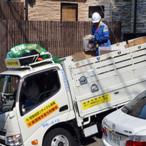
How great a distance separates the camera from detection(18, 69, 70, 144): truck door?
8477mm

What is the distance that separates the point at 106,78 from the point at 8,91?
1866 millimetres

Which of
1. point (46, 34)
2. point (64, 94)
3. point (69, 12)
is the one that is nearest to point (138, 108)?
point (64, 94)

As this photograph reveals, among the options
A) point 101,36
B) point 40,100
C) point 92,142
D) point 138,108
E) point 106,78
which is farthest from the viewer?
point 101,36

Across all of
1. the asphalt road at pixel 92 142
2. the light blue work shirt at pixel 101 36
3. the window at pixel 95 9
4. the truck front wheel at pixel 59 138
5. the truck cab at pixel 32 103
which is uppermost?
the window at pixel 95 9

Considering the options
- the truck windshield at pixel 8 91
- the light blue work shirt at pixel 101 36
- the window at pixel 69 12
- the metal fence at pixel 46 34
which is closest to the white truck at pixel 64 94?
the truck windshield at pixel 8 91

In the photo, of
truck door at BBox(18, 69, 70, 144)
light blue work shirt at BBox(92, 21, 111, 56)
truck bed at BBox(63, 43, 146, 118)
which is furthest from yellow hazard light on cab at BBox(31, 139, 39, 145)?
light blue work shirt at BBox(92, 21, 111, 56)

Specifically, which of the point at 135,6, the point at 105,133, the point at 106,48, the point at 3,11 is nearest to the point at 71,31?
the point at 3,11

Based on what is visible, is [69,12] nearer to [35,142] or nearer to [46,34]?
[46,34]

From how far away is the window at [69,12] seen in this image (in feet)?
63.8

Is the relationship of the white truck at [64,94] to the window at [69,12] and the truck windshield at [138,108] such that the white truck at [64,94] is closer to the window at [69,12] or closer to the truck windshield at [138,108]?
the truck windshield at [138,108]

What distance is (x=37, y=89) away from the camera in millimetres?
8797

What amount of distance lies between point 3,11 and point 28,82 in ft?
25.5

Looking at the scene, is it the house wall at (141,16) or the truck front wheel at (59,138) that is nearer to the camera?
the truck front wheel at (59,138)

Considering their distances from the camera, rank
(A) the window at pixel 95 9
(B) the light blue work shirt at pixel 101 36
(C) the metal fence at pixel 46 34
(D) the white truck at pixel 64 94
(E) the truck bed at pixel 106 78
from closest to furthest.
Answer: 1. (D) the white truck at pixel 64 94
2. (E) the truck bed at pixel 106 78
3. (B) the light blue work shirt at pixel 101 36
4. (C) the metal fence at pixel 46 34
5. (A) the window at pixel 95 9
